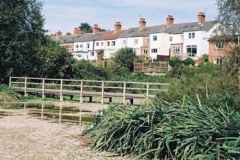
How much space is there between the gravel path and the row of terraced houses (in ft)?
161

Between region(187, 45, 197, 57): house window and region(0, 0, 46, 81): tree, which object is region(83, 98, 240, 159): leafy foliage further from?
region(187, 45, 197, 57): house window

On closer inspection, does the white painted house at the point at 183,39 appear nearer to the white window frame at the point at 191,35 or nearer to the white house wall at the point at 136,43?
the white window frame at the point at 191,35

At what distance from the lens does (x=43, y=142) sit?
9.84 m

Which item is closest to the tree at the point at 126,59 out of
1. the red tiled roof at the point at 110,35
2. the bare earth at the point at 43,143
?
the red tiled roof at the point at 110,35

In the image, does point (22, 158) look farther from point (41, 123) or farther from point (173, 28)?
point (173, 28)

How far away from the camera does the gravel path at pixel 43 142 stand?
820cm

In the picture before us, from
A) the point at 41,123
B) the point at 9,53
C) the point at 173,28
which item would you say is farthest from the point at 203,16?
the point at 41,123

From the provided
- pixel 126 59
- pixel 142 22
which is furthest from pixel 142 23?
pixel 126 59

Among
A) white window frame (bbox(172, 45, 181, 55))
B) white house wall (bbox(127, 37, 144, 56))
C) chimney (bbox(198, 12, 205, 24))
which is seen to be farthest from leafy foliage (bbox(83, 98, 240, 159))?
white house wall (bbox(127, 37, 144, 56))

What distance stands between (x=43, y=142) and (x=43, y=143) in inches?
5.9

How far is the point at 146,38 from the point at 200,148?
237ft

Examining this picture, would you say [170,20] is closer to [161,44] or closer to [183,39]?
[161,44]

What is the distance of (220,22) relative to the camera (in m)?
30.4

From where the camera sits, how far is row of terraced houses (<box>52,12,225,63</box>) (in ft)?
227
